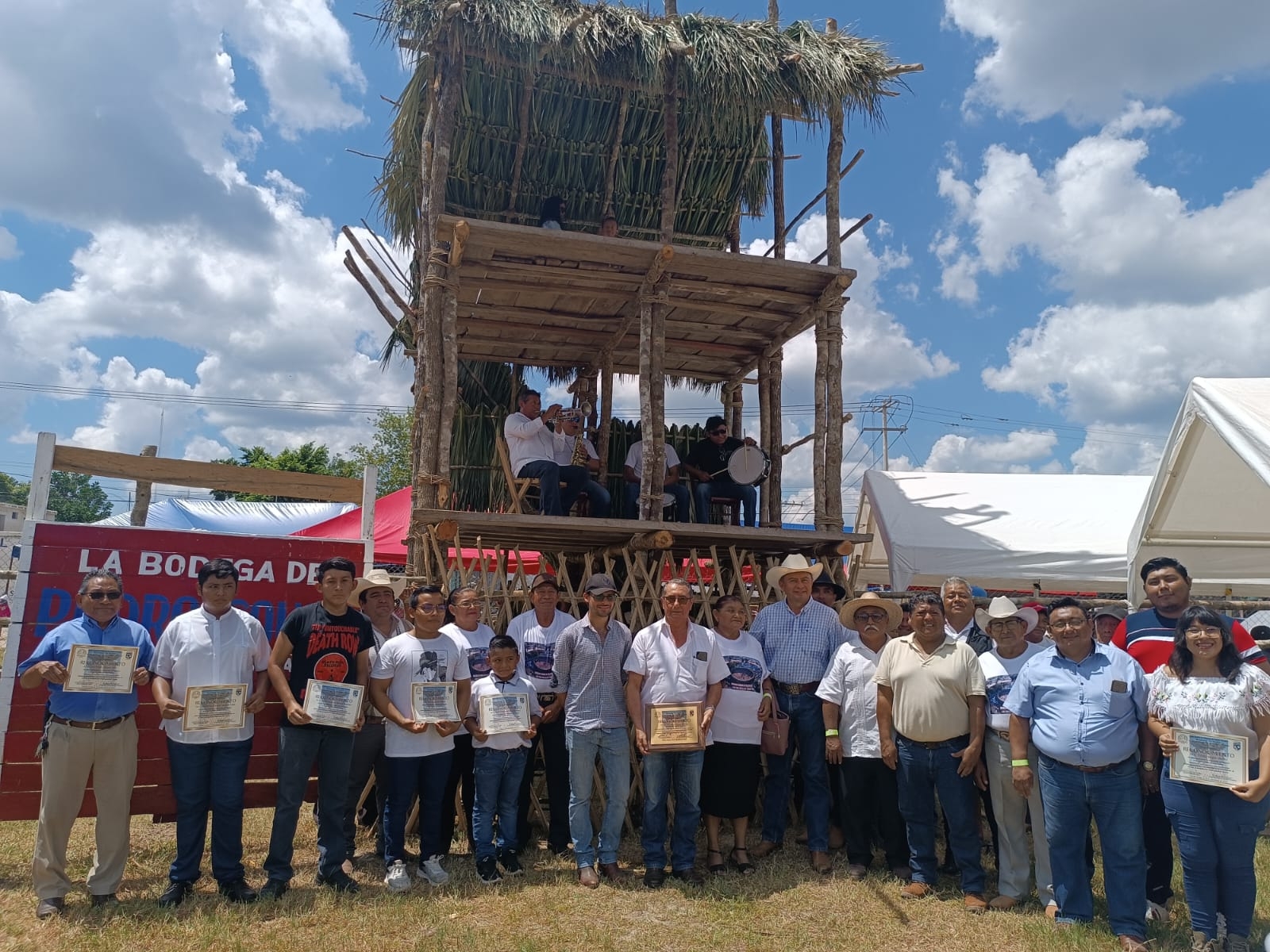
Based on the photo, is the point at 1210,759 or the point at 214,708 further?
the point at 214,708

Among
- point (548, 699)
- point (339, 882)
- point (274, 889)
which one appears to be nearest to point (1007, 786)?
point (548, 699)

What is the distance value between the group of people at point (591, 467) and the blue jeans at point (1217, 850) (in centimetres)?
408

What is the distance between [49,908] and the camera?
13.1ft

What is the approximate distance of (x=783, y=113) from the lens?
7.53m

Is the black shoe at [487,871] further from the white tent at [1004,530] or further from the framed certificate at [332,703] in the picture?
the white tent at [1004,530]

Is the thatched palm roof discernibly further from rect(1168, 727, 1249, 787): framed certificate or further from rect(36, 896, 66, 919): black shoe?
rect(36, 896, 66, 919): black shoe

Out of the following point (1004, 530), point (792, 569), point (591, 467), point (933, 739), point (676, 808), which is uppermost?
point (591, 467)

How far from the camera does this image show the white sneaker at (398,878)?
438cm

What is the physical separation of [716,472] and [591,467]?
137 centimetres

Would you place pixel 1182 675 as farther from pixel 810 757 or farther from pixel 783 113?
pixel 783 113

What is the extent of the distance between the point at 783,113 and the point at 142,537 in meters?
6.04

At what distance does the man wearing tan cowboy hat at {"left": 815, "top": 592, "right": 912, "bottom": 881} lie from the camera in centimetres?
479

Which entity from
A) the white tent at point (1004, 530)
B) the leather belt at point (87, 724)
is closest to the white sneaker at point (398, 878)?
the leather belt at point (87, 724)

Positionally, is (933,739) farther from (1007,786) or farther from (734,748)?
(734,748)
